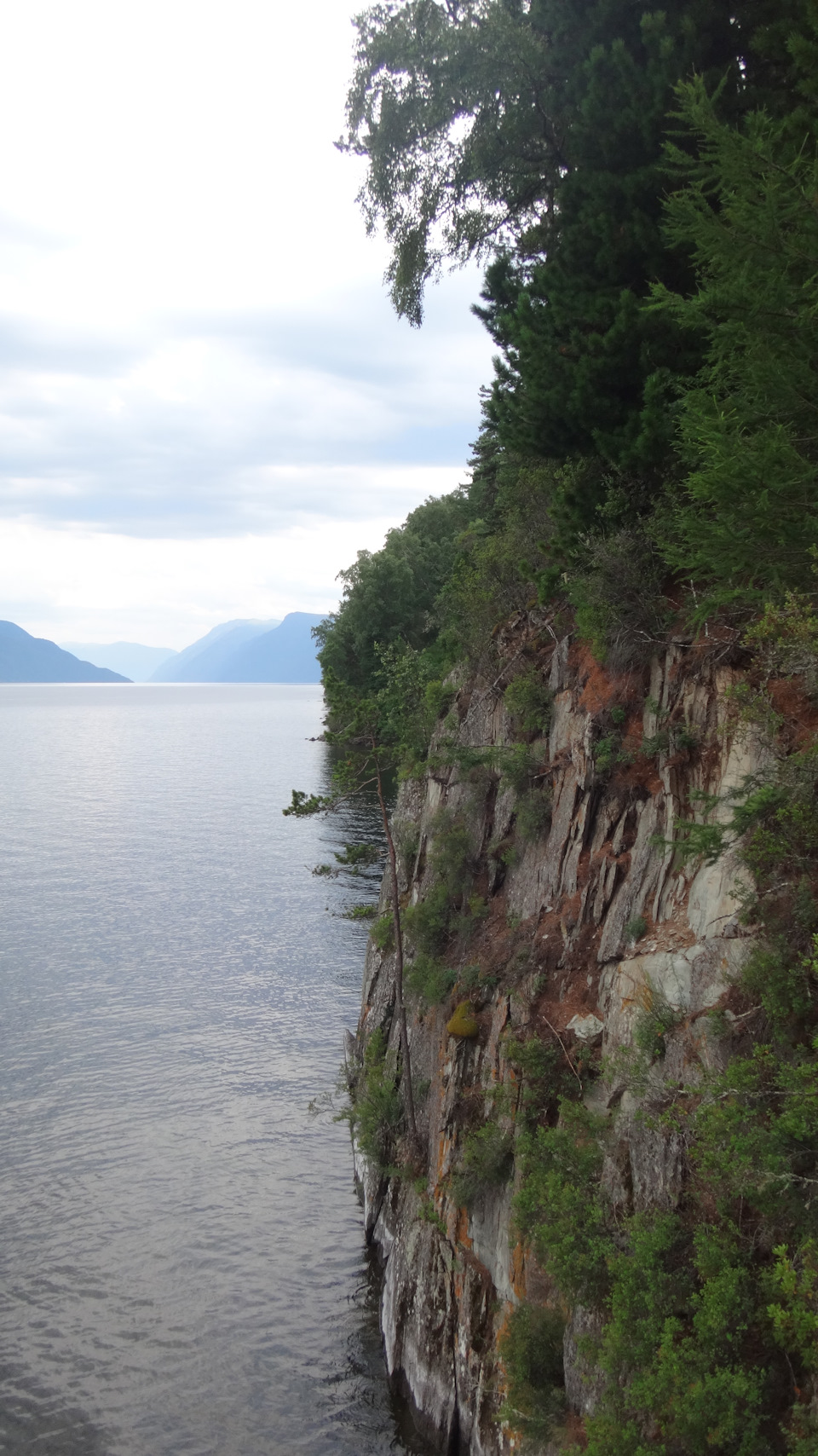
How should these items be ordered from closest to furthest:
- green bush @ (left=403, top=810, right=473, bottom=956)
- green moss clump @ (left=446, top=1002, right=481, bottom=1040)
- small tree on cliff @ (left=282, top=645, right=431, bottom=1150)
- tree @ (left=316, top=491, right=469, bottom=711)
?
green moss clump @ (left=446, top=1002, right=481, bottom=1040)
small tree on cliff @ (left=282, top=645, right=431, bottom=1150)
green bush @ (left=403, top=810, right=473, bottom=956)
tree @ (left=316, top=491, right=469, bottom=711)

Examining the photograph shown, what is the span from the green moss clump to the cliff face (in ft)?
0.51

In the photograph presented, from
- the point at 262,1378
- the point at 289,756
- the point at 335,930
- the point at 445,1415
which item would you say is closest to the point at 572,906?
the point at 445,1415

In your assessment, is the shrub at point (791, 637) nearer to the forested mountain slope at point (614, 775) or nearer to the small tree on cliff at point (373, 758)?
the forested mountain slope at point (614, 775)

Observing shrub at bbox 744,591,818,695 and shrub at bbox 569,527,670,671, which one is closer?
shrub at bbox 744,591,818,695

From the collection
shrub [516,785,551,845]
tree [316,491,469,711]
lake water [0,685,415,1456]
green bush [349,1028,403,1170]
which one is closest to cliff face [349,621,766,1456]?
shrub [516,785,551,845]

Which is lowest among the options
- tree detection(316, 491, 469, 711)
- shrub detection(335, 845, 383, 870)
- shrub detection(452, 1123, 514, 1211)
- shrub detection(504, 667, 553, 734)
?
shrub detection(452, 1123, 514, 1211)

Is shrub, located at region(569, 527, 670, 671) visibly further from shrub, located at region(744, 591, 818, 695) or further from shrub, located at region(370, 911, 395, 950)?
shrub, located at region(370, 911, 395, 950)

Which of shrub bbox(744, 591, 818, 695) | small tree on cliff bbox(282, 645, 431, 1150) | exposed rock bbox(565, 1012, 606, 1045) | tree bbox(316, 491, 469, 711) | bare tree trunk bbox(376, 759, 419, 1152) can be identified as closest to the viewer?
shrub bbox(744, 591, 818, 695)

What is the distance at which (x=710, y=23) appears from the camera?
15.1 meters

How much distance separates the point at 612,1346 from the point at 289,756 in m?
95.2

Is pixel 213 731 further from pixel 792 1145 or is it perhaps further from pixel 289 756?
pixel 792 1145

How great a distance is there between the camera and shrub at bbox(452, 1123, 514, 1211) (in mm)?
14477

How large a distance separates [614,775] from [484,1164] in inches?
259

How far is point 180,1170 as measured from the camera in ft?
79.3
